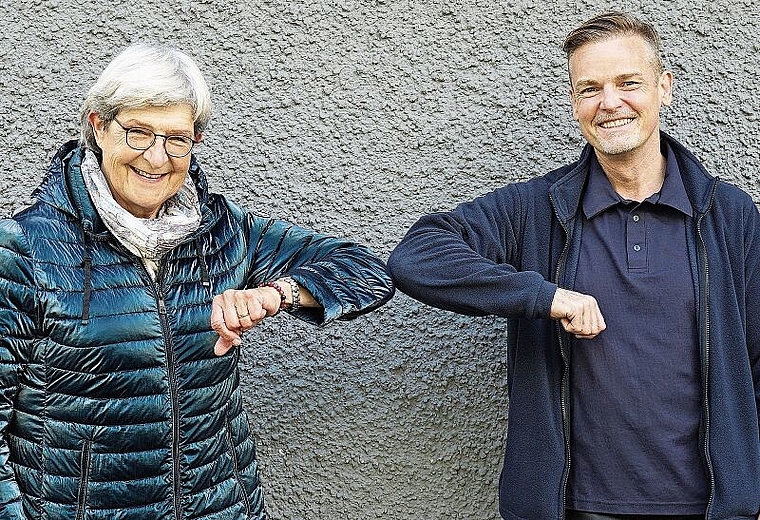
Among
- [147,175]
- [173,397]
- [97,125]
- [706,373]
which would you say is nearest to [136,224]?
[147,175]

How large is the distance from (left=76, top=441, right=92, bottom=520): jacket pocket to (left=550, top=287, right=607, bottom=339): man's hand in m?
1.07

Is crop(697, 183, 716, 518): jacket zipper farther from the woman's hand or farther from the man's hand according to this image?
the woman's hand

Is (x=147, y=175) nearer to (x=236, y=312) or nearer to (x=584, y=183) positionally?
(x=236, y=312)

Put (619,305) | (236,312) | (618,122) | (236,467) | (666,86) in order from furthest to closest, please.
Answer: (666,86) < (618,122) < (619,305) < (236,467) < (236,312)

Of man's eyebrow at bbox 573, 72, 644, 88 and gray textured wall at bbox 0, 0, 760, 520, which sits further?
gray textured wall at bbox 0, 0, 760, 520

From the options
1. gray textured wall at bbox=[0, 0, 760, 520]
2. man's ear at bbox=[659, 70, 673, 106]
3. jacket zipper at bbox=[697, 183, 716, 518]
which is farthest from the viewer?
gray textured wall at bbox=[0, 0, 760, 520]

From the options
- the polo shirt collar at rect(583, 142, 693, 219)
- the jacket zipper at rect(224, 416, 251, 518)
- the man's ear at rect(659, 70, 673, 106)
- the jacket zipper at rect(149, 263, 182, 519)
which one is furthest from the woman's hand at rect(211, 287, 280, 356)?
the man's ear at rect(659, 70, 673, 106)

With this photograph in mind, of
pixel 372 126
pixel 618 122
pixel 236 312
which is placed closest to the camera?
pixel 236 312

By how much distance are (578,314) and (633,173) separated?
488mm

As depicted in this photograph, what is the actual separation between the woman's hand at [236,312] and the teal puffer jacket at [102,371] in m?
0.13

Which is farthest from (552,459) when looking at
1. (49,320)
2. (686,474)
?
(49,320)

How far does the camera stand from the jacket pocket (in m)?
2.14

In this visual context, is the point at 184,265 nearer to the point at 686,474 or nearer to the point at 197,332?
the point at 197,332

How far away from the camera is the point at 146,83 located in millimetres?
2164
